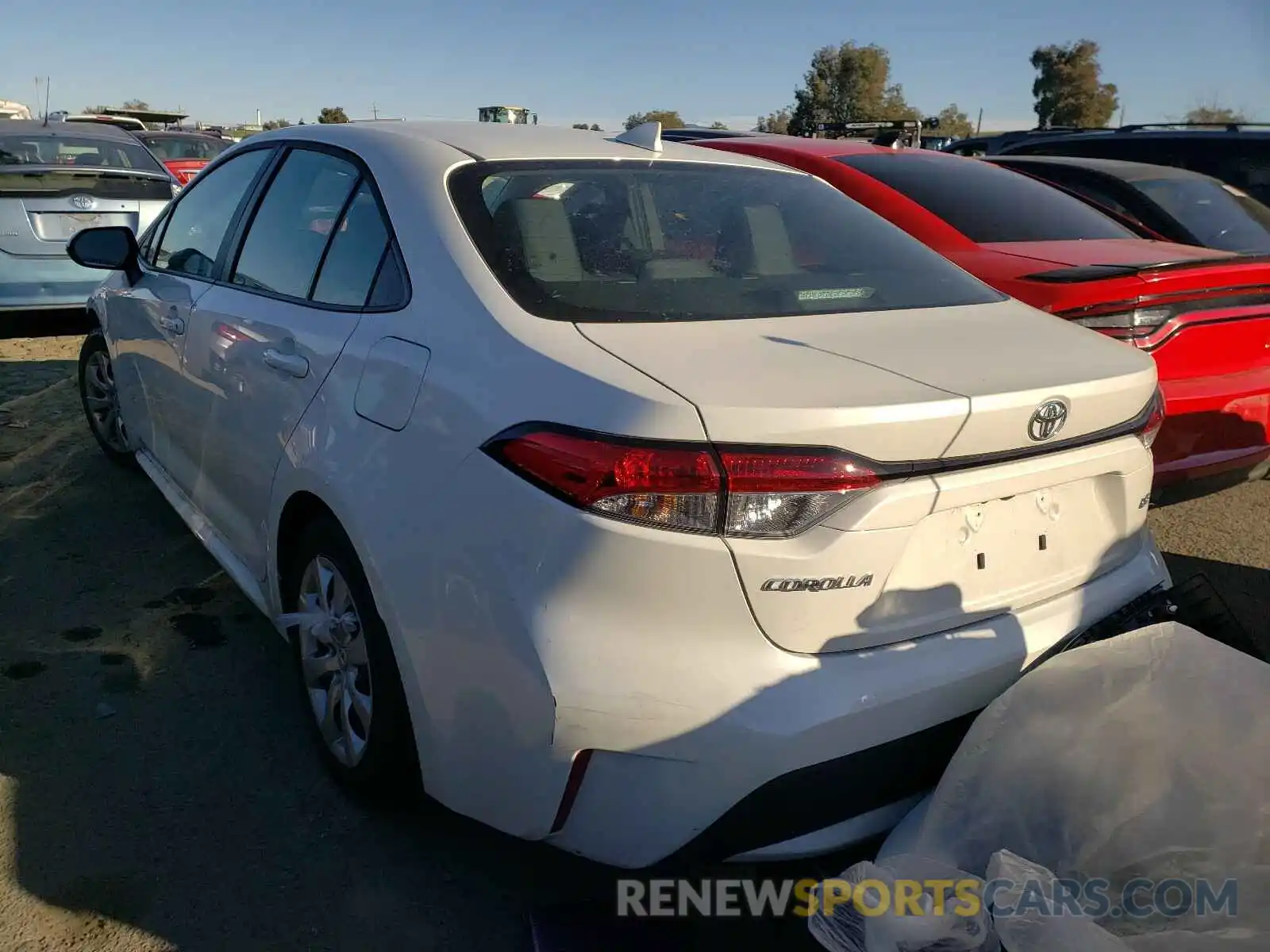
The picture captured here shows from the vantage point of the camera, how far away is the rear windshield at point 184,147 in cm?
1433

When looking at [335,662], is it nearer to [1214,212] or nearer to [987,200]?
[987,200]

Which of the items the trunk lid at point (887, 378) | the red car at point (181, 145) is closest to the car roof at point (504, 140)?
the trunk lid at point (887, 378)

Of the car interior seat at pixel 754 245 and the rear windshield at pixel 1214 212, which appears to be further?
the rear windshield at pixel 1214 212

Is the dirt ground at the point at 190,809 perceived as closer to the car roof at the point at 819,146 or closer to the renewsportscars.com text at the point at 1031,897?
the renewsportscars.com text at the point at 1031,897

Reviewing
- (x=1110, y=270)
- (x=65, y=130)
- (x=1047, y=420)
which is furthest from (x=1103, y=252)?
(x=65, y=130)

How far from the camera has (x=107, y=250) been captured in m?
4.07

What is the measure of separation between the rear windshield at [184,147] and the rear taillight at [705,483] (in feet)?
46.3

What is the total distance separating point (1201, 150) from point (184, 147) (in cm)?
1257

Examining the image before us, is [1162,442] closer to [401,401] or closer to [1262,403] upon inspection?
[1262,403]

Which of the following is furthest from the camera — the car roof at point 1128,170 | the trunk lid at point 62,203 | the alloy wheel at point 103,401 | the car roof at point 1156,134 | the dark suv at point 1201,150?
the car roof at point 1156,134

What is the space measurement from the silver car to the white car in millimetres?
5318

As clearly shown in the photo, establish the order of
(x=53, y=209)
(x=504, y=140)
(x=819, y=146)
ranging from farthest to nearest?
(x=53, y=209) < (x=819, y=146) < (x=504, y=140)

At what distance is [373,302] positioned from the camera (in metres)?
2.42

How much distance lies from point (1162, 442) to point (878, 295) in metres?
1.64
